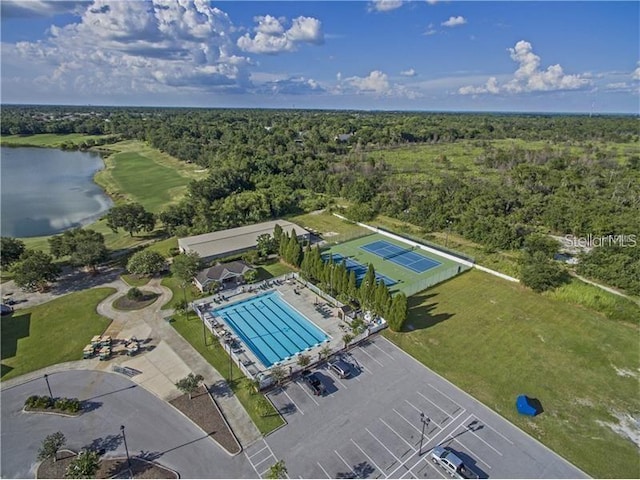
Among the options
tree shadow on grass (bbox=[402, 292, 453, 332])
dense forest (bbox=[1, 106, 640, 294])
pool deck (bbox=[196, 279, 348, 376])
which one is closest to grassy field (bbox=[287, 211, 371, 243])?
dense forest (bbox=[1, 106, 640, 294])

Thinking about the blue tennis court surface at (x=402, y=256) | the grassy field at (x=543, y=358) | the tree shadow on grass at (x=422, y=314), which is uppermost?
the blue tennis court surface at (x=402, y=256)

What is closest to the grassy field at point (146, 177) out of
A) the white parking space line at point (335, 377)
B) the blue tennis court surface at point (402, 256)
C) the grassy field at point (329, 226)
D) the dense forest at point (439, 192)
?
the dense forest at point (439, 192)

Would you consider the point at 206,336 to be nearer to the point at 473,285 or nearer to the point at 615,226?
the point at 473,285

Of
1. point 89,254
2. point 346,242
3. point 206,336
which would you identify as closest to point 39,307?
point 89,254

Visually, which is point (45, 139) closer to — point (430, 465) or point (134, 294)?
point (134, 294)

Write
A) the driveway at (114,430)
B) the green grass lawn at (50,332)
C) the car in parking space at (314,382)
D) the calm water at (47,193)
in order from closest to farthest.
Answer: the driveway at (114,430)
the car in parking space at (314,382)
the green grass lawn at (50,332)
the calm water at (47,193)

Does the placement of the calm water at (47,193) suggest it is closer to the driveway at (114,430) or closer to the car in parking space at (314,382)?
the driveway at (114,430)

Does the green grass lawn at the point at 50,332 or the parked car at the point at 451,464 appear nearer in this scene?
the parked car at the point at 451,464
